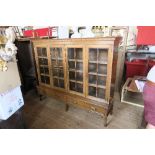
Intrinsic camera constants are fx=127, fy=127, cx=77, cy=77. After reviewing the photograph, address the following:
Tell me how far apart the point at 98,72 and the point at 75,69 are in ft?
1.15

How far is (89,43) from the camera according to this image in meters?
1.51

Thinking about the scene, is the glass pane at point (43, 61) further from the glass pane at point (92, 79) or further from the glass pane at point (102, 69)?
the glass pane at point (102, 69)

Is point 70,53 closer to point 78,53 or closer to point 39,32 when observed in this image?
point 78,53

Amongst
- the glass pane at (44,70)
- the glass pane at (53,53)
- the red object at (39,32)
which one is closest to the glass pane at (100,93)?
the glass pane at (53,53)

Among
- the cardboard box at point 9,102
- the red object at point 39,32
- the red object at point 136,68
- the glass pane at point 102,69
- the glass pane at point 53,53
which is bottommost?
the red object at point 136,68

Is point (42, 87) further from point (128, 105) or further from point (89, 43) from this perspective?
point (128, 105)

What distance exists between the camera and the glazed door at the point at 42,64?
204 centimetres

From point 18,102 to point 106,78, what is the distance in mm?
1042

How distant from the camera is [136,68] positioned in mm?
3059

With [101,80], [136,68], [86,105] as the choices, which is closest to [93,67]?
[101,80]

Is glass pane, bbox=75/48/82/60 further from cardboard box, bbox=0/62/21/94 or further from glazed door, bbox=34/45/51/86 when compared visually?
cardboard box, bbox=0/62/21/94

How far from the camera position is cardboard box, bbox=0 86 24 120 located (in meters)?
1.14

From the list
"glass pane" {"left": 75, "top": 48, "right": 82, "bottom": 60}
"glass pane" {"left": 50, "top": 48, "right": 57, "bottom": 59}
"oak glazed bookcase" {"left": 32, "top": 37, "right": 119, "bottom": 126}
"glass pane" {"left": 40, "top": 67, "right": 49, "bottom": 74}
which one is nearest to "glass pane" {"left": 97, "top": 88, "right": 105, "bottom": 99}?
"oak glazed bookcase" {"left": 32, "top": 37, "right": 119, "bottom": 126}

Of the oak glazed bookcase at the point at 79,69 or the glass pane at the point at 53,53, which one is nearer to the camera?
the oak glazed bookcase at the point at 79,69
